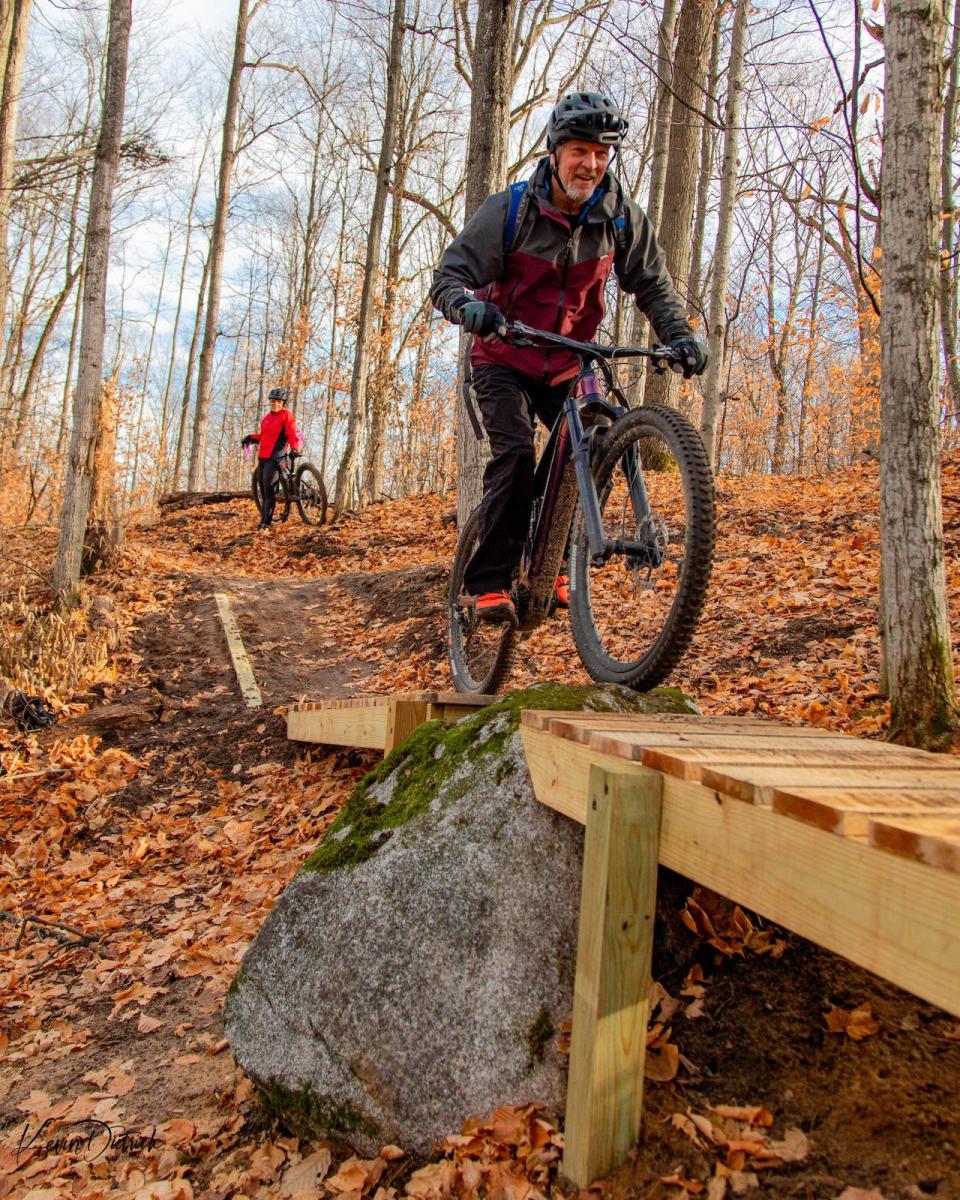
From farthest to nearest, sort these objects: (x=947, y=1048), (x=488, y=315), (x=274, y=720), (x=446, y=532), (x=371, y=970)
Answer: (x=446, y=532) → (x=274, y=720) → (x=488, y=315) → (x=371, y=970) → (x=947, y=1048)

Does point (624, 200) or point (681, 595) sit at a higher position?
point (624, 200)

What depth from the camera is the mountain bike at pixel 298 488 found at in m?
13.1

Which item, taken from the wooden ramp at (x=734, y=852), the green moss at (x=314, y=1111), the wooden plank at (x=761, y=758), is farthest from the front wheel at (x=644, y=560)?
the green moss at (x=314, y=1111)

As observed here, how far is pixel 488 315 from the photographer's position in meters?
3.23

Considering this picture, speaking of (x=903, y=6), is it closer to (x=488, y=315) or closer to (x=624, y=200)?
(x=624, y=200)

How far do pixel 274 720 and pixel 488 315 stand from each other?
156 inches

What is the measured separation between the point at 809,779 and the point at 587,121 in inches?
107

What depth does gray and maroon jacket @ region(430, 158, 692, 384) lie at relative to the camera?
3.44m

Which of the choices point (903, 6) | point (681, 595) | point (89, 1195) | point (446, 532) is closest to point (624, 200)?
point (903, 6)

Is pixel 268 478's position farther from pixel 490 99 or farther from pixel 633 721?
pixel 633 721

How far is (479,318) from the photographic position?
3207mm

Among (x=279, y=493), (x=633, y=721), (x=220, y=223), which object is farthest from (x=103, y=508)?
(x=220, y=223)

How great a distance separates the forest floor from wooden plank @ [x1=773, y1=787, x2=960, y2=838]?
770 mm

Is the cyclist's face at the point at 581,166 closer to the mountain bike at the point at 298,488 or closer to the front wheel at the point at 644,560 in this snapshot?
the front wheel at the point at 644,560
